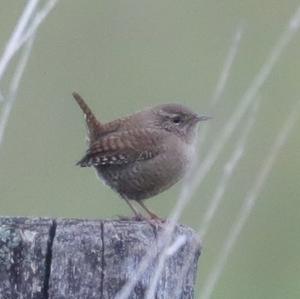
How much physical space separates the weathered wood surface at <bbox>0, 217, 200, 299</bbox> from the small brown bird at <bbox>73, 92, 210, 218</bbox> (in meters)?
2.11

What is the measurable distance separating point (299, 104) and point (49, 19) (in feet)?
17.5

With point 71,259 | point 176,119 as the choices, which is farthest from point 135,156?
point 71,259

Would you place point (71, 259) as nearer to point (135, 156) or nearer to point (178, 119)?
point (135, 156)

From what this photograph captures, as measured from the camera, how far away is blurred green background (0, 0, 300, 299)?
8.65 m

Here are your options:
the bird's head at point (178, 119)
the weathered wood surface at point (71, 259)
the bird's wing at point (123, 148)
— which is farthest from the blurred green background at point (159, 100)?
the weathered wood surface at point (71, 259)

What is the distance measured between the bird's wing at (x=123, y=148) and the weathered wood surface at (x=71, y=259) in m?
2.15

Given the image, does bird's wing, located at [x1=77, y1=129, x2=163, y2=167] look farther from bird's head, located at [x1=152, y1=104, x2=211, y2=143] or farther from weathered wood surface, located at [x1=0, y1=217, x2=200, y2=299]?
weathered wood surface, located at [x1=0, y1=217, x2=200, y2=299]

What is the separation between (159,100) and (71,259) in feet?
18.9

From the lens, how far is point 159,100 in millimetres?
10109

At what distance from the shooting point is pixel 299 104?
501cm

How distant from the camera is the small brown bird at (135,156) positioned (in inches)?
267

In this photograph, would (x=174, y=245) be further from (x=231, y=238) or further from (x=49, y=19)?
(x=49, y=19)

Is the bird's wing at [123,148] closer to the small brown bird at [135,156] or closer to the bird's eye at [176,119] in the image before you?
the small brown bird at [135,156]

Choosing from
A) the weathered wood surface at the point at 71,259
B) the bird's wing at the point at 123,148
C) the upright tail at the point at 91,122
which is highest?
the upright tail at the point at 91,122
